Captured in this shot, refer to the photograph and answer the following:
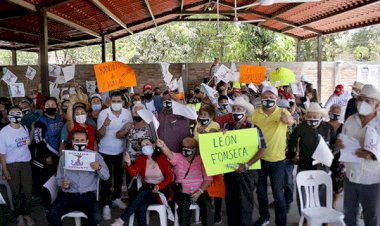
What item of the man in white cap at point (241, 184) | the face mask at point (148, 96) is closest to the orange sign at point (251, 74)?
the face mask at point (148, 96)

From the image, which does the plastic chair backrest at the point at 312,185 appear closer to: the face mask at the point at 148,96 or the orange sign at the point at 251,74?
the face mask at the point at 148,96

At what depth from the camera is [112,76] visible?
22.8ft

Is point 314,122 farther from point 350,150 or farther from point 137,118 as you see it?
point 137,118

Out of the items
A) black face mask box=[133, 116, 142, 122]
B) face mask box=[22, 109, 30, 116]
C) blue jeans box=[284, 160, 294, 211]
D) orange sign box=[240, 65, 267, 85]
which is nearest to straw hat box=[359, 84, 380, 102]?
blue jeans box=[284, 160, 294, 211]

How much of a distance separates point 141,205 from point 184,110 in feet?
4.16

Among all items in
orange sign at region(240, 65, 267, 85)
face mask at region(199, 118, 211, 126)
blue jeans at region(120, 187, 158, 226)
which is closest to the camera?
blue jeans at region(120, 187, 158, 226)

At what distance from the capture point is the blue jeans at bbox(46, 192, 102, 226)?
4.65m

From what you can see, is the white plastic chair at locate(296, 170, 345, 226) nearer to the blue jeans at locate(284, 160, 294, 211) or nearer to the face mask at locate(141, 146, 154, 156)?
the blue jeans at locate(284, 160, 294, 211)

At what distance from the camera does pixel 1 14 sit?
28.1 feet

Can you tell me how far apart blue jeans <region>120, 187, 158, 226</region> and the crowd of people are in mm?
12

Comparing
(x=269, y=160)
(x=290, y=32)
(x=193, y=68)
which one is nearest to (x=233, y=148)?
(x=269, y=160)

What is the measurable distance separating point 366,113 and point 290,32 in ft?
45.2

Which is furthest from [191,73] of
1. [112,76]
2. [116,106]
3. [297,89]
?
[116,106]

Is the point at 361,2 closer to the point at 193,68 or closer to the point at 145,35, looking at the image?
the point at 193,68
